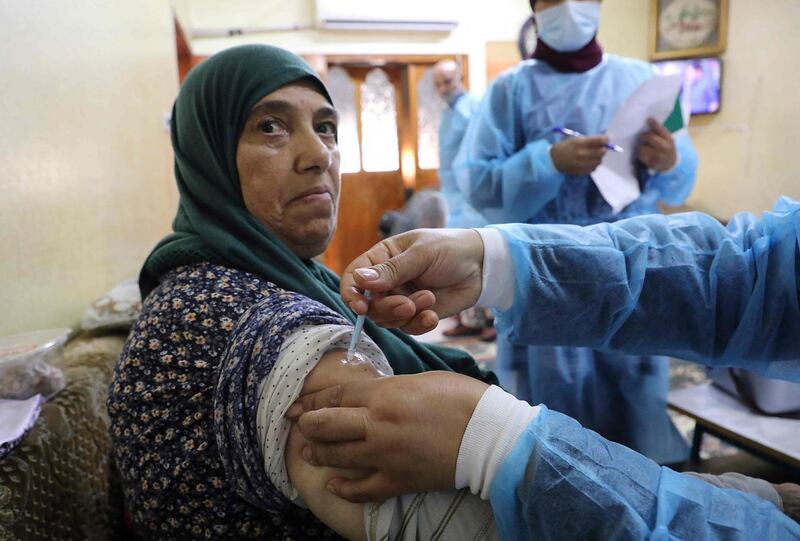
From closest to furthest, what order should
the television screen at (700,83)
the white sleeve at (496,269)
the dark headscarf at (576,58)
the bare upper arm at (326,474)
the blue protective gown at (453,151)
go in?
1. the bare upper arm at (326,474)
2. the white sleeve at (496,269)
3. the television screen at (700,83)
4. the dark headscarf at (576,58)
5. the blue protective gown at (453,151)

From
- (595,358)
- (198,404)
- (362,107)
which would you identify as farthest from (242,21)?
(198,404)

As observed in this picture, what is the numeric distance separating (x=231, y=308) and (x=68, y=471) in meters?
0.45

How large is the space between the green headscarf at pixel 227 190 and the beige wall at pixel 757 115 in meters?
0.97

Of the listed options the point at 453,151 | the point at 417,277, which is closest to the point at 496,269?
the point at 417,277

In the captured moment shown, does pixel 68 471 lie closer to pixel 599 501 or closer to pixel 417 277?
pixel 417 277

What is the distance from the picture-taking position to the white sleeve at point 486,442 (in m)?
0.60

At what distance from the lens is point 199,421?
2.61 feet

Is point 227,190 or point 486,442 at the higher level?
point 227,190

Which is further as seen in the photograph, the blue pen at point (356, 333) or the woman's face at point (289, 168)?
the woman's face at point (289, 168)

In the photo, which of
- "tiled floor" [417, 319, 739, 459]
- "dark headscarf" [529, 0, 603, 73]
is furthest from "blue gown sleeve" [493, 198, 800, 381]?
"dark headscarf" [529, 0, 603, 73]

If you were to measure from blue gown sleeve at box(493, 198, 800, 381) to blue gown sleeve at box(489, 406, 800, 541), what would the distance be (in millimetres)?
349

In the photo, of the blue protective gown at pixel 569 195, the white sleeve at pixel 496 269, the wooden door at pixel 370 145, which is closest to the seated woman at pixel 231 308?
the white sleeve at pixel 496 269

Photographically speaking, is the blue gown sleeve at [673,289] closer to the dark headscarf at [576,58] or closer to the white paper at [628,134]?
the white paper at [628,134]

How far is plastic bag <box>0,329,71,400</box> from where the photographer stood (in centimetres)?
93
